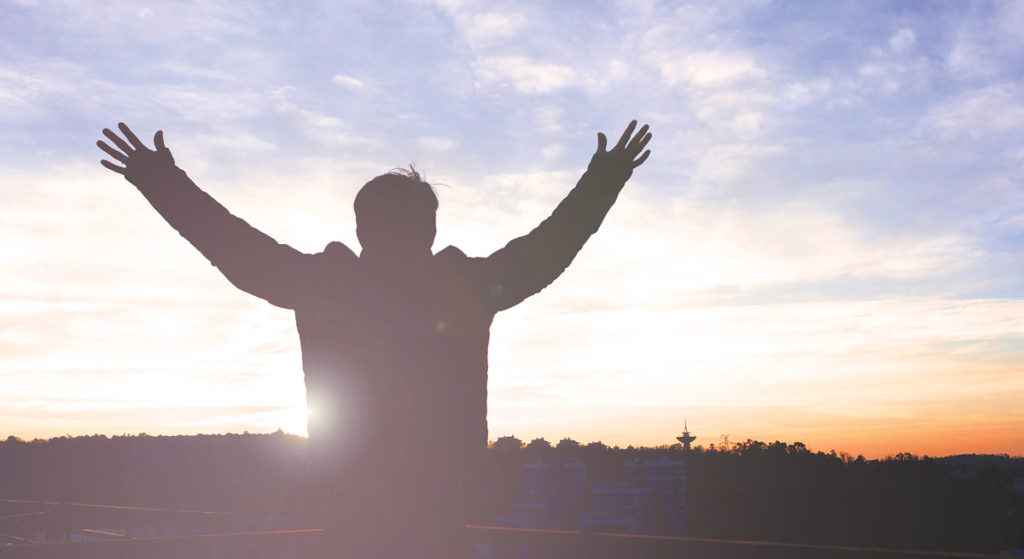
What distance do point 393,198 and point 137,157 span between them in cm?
104

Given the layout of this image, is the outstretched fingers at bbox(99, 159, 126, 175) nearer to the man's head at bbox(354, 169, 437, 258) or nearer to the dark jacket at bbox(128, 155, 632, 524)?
the dark jacket at bbox(128, 155, 632, 524)

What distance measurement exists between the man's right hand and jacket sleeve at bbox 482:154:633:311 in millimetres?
1230

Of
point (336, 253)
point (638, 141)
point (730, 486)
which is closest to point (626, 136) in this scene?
point (638, 141)

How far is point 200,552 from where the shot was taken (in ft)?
11.3

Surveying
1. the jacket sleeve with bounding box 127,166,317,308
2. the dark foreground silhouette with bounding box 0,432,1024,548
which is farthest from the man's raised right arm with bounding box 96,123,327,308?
the dark foreground silhouette with bounding box 0,432,1024,548

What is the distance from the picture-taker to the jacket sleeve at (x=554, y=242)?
8.82 ft

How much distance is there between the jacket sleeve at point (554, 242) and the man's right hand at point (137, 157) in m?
1.23

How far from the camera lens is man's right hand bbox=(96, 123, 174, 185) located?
2.80m

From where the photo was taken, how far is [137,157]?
284 centimetres

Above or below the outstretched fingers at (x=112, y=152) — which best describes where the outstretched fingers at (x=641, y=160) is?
above

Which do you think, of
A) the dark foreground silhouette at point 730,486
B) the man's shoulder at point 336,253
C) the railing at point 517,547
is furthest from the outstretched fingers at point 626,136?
the dark foreground silhouette at point 730,486

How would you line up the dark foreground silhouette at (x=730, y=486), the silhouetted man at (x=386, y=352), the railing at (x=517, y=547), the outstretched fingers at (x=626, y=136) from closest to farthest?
the railing at (x=517, y=547) < the silhouetted man at (x=386, y=352) < the outstretched fingers at (x=626, y=136) < the dark foreground silhouette at (x=730, y=486)

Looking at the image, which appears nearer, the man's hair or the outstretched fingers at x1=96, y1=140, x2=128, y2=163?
the man's hair

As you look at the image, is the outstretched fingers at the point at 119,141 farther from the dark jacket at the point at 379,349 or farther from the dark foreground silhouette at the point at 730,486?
the dark foreground silhouette at the point at 730,486
